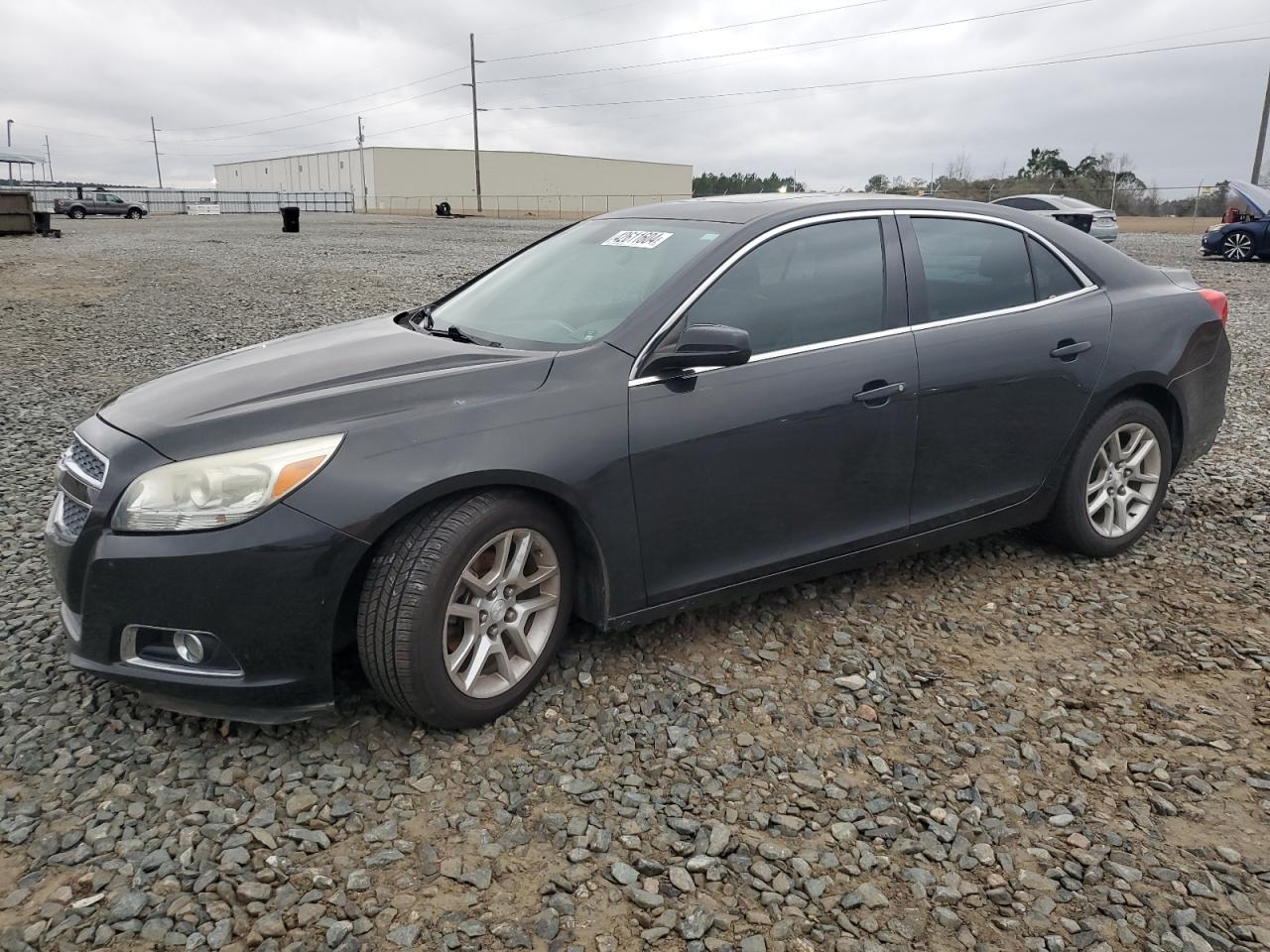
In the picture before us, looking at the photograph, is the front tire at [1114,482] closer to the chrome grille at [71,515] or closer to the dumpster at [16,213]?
the chrome grille at [71,515]

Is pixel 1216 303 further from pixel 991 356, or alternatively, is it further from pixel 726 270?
pixel 726 270

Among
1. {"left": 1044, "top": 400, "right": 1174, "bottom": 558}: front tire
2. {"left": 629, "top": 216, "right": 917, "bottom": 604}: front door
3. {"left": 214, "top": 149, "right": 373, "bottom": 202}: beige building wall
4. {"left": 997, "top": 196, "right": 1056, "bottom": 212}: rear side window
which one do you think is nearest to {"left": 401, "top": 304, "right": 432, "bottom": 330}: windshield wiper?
{"left": 629, "top": 216, "right": 917, "bottom": 604}: front door

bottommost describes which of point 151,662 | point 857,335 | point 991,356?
point 151,662

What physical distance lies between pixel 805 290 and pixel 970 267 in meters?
0.87

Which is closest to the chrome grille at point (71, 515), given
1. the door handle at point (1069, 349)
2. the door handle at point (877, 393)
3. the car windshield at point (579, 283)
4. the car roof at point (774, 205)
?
the car windshield at point (579, 283)

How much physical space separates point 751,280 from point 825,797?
1.81 m

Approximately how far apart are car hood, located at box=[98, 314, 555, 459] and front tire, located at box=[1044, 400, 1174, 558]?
8.24 ft

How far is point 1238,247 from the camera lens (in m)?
20.3

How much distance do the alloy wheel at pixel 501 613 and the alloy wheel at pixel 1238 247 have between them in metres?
22.1

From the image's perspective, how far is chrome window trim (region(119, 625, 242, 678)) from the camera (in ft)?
8.94

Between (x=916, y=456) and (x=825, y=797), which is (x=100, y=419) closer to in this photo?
(x=825, y=797)

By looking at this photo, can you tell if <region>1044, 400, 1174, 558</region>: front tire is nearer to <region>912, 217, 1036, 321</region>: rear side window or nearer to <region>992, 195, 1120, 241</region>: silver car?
→ <region>912, 217, 1036, 321</region>: rear side window

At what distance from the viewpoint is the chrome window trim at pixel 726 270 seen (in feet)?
10.5

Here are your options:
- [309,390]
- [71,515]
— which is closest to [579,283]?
[309,390]
